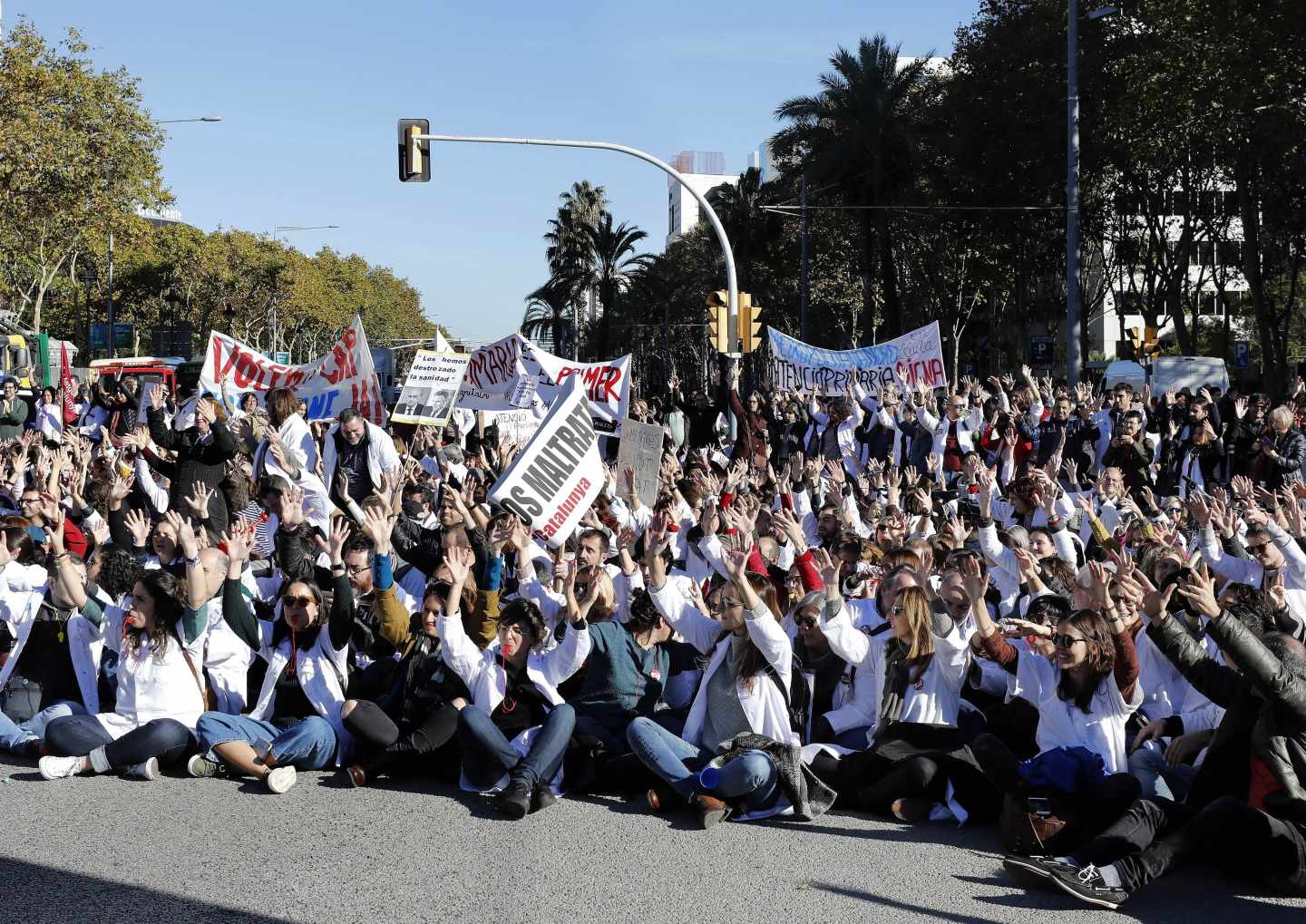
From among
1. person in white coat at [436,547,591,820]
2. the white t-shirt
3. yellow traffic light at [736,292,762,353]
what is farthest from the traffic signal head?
the white t-shirt

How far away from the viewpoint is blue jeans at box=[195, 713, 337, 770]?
285 inches

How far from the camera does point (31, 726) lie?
304 inches

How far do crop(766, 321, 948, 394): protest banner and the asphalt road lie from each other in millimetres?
11671

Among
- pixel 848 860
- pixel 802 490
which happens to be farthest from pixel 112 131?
pixel 848 860

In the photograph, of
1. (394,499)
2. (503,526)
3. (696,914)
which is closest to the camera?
(696,914)

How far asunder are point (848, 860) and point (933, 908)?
646 millimetres

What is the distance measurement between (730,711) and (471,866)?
5.05 feet

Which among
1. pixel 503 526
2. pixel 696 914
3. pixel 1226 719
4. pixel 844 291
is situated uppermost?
pixel 844 291

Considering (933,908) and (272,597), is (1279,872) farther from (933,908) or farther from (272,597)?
(272,597)

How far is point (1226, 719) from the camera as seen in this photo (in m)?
5.95

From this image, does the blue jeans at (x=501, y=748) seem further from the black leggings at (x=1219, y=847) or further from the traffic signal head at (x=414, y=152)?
the traffic signal head at (x=414, y=152)

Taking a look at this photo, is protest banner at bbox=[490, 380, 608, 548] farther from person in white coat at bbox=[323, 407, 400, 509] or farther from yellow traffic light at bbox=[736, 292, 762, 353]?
yellow traffic light at bbox=[736, 292, 762, 353]

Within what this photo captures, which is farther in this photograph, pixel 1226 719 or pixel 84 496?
pixel 84 496

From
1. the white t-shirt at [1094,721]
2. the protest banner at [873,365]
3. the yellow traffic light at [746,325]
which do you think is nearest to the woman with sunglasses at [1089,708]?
the white t-shirt at [1094,721]
